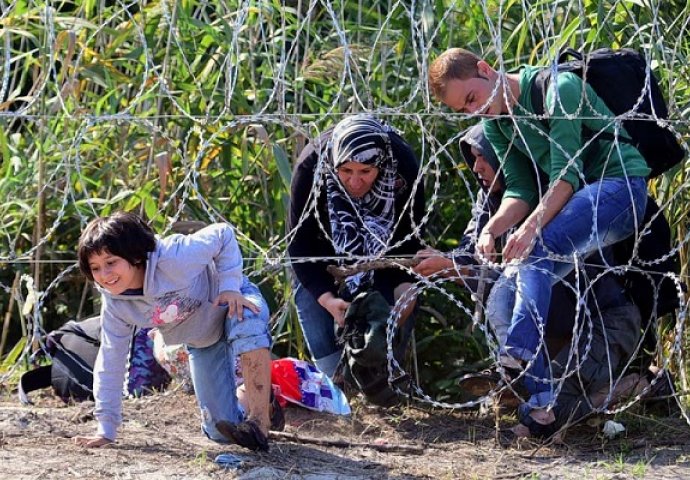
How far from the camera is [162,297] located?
377cm

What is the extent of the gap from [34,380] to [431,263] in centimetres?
155

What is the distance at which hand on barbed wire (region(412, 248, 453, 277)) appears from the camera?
4.22m

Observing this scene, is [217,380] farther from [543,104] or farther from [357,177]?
[543,104]

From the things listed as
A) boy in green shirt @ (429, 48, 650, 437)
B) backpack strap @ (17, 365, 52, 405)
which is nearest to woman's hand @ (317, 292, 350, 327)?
boy in green shirt @ (429, 48, 650, 437)

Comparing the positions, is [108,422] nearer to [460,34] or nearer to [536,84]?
[536,84]

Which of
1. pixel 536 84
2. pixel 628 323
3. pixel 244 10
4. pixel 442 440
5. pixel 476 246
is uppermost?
pixel 244 10

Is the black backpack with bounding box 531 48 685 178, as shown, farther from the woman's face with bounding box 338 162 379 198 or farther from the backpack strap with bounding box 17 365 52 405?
the backpack strap with bounding box 17 365 52 405

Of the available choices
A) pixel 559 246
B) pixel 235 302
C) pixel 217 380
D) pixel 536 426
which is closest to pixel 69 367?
pixel 217 380

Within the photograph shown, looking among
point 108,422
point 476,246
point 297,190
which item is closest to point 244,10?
point 297,190

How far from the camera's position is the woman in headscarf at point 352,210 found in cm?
430

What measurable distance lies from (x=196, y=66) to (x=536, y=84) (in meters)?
1.71

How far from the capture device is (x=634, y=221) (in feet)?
13.1

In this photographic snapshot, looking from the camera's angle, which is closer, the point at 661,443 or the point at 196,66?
the point at 661,443

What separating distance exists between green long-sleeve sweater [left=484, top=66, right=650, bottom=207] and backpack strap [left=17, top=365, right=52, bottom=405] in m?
1.83
